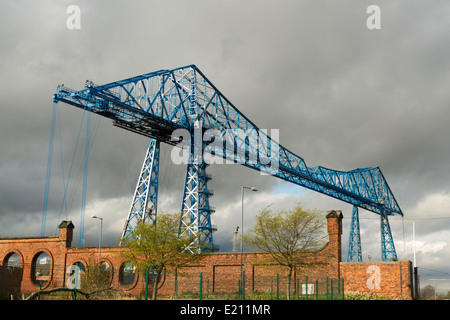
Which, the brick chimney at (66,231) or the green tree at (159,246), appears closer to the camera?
the green tree at (159,246)

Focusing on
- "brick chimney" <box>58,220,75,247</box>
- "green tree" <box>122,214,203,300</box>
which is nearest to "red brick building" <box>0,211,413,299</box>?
"brick chimney" <box>58,220,75,247</box>

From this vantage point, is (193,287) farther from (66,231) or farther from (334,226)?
(66,231)

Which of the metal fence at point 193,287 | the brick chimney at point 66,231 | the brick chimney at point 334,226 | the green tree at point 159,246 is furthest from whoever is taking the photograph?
the brick chimney at point 66,231

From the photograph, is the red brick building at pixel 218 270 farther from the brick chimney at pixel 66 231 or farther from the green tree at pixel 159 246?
the green tree at pixel 159 246

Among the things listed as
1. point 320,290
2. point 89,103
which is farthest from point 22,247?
point 320,290

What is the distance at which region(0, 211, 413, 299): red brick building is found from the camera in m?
29.8

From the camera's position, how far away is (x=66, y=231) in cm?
4066

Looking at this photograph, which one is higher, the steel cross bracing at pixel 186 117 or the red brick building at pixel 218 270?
the steel cross bracing at pixel 186 117

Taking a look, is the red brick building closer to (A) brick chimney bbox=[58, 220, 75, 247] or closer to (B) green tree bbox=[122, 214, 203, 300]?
(A) brick chimney bbox=[58, 220, 75, 247]

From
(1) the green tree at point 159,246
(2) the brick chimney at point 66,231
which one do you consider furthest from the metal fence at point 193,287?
(2) the brick chimney at point 66,231

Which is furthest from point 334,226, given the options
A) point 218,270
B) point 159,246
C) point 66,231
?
point 66,231

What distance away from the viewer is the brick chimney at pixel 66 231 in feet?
133
